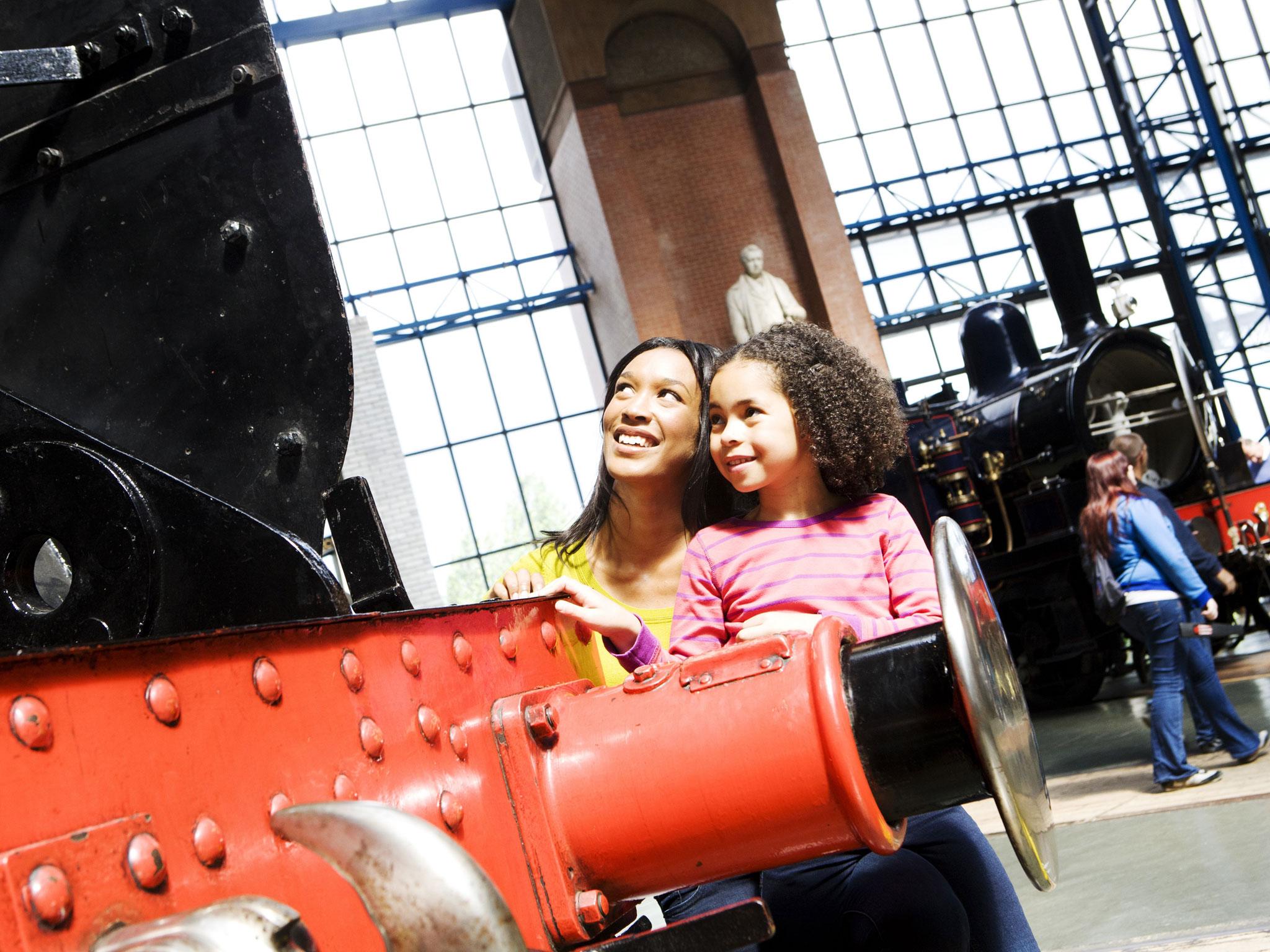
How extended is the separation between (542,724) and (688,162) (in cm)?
1392

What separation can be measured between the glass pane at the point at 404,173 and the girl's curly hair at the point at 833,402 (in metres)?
14.5

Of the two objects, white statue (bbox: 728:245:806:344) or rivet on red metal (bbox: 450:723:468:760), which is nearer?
rivet on red metal (bbox: 450:723:468:760)

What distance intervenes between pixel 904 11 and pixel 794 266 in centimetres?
604

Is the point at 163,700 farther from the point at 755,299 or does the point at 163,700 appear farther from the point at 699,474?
the point at 755,299

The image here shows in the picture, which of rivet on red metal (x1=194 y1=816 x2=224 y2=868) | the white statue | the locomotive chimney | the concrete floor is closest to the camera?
rivet on red metal (x1=194 y1=816 x2=224 y2=868)

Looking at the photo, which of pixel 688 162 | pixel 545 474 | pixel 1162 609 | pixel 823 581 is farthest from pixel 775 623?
pixel 545 474

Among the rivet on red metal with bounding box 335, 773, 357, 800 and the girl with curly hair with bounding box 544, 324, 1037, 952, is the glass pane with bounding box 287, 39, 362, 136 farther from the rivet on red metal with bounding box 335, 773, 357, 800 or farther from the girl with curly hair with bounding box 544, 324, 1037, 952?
the rivet on red metal with bounding box 335, 773, 357, 800

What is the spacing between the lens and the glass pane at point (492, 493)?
15.6 m

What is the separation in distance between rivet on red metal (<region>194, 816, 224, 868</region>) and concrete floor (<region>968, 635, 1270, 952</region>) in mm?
2847

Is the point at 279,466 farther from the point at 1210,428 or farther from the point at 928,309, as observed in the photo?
the point at 928,309

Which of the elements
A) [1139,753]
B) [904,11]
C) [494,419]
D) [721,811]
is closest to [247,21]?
[721,811]

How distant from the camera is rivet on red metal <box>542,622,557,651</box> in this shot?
4.11 feet

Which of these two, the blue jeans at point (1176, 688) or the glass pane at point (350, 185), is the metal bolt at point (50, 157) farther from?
the glass pane at point (350, 185)

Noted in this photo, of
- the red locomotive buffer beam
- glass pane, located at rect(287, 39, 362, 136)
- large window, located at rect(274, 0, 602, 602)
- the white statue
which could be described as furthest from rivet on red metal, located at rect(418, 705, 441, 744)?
glass pane, located at rect(287, 39, 362, 136)
